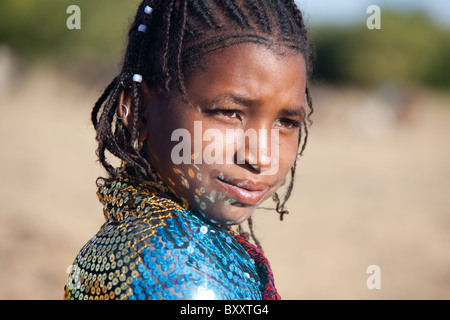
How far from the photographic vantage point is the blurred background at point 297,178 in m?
7.07

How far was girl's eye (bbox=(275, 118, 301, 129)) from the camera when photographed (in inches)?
81.2

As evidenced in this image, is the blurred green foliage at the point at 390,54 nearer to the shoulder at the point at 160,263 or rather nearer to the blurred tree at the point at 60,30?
the blurred tree at the point at 60,30

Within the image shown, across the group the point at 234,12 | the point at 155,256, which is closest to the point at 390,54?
the point at 234,12

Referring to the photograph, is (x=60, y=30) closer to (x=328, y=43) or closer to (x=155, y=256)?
(x=328, y=43)

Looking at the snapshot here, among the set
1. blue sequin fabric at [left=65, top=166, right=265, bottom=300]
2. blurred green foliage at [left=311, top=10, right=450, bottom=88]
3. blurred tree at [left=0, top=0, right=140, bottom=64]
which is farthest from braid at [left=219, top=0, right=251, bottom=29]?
blurred green foliage at [left=311, top=10, right=450, bottom=88]

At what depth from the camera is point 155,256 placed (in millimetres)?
1708

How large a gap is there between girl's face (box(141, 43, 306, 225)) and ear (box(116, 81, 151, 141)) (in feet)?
0.18

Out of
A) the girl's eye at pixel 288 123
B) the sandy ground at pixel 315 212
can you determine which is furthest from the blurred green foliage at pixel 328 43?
the girl's eye at pixel 288 123

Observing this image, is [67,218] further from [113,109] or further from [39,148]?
[113,109]

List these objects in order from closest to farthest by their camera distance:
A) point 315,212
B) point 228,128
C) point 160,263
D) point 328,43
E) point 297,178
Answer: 1. point 160,263
2. point 228,128
3. point 315,212
4. point 297,178
5. point 328,43

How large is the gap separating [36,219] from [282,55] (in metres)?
6.93

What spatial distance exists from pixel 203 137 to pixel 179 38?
14.9 inches

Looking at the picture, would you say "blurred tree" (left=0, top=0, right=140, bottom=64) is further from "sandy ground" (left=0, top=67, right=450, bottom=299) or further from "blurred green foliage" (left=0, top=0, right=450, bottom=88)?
"sandy ground" (left=0, top=67, right=450, bottom=299)

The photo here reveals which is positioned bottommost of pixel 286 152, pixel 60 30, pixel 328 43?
pixel 286 152
